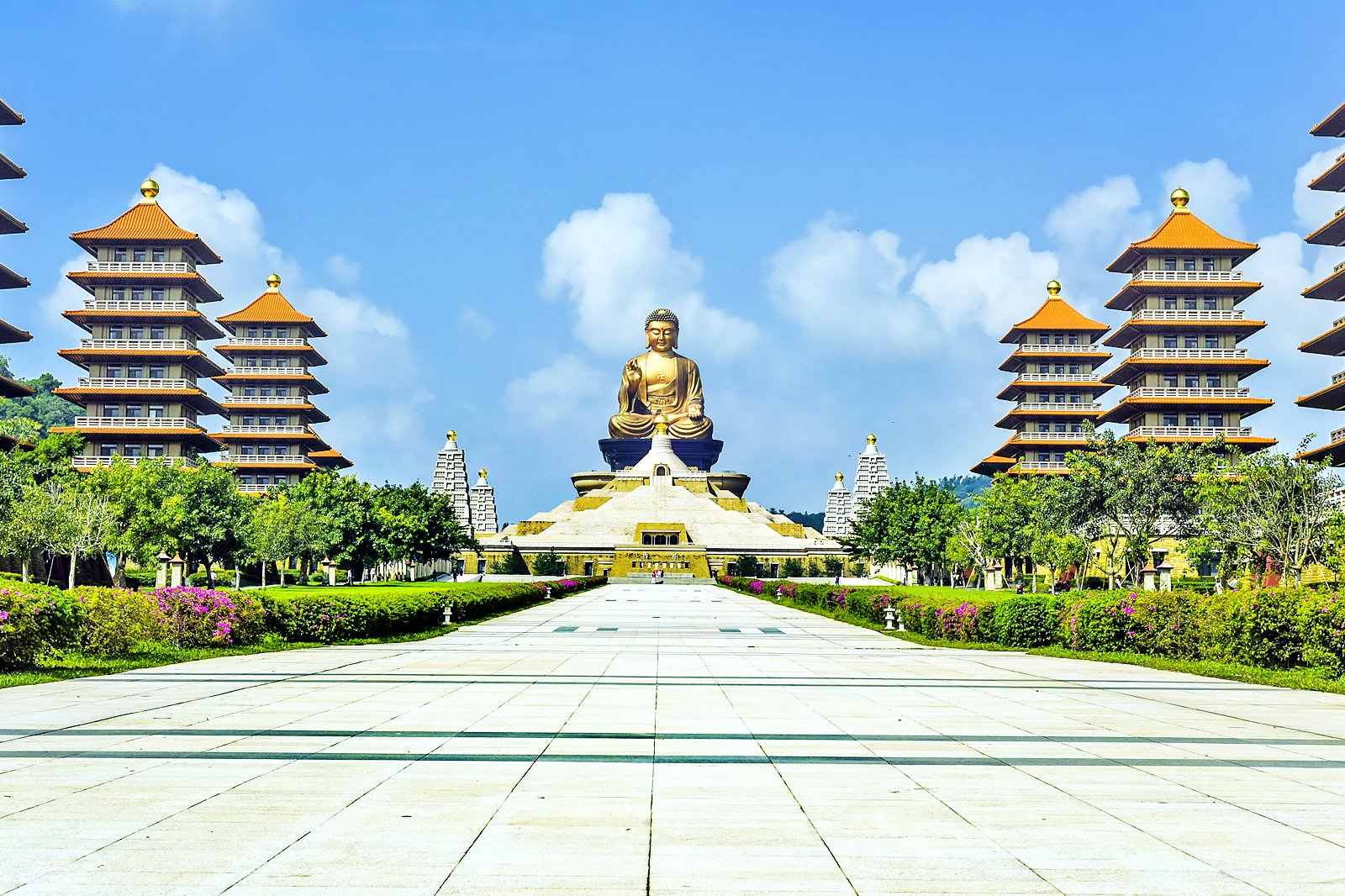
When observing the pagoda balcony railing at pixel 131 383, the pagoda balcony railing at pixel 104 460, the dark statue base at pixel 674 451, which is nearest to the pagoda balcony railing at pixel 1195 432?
the dark statue base at pixel 674 451

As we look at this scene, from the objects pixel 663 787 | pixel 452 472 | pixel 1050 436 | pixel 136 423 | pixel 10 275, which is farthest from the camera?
pixel 452 472

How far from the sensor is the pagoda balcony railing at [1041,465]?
8069 cm

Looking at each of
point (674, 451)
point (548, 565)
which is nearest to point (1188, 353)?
point (548, 565)

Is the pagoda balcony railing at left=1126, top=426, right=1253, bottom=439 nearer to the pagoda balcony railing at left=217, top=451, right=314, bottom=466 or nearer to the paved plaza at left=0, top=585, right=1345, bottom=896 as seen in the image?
the pagoda balcony railing at left=217, top=451, right=314, bottom=466

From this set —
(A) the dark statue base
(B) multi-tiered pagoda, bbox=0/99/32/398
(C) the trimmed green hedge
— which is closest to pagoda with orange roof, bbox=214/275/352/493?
(B) multi-tiered pagoda, bbox=0/99/32/398

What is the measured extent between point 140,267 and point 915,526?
54676 mm

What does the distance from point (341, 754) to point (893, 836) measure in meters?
4.53

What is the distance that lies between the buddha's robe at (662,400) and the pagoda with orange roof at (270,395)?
3805 cm

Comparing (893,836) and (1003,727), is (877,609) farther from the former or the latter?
(893,836)

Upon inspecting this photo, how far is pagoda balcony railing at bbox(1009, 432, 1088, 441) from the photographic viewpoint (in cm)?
8175

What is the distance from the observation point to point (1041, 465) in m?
81.7

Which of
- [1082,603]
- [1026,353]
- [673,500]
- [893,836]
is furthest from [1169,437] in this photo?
[893,836]

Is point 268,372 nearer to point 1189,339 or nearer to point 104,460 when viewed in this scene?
point 104,460

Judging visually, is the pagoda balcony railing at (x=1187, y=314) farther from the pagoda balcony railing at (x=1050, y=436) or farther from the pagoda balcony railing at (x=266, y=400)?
the pagoda balcony railing at (x=266, y=400)
